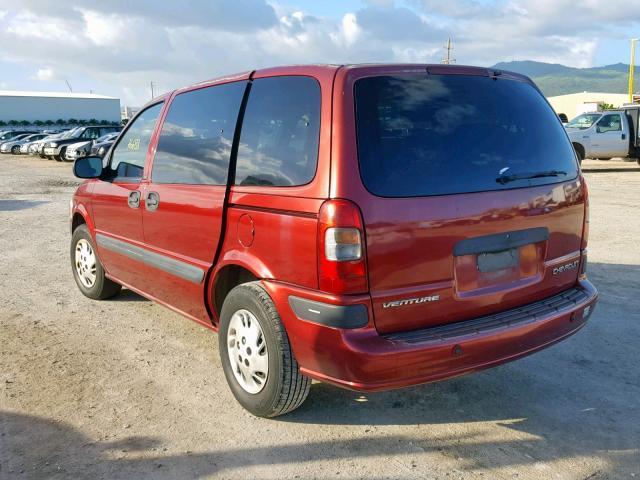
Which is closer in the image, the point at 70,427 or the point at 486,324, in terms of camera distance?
the point at 486,324

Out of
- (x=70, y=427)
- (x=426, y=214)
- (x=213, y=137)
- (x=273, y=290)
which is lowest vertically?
(x=70, y=427)

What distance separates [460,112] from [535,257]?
909 mm

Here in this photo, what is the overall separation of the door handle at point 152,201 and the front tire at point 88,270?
1379mm

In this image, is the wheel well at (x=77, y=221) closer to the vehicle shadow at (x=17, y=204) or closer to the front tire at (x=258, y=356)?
the front tire at (x=258, y=356)

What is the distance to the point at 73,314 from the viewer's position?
516 cm

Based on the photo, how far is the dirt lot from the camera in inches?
114

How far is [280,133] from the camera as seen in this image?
10.3 ft

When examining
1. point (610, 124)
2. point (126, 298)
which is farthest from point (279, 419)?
point (610, 124)

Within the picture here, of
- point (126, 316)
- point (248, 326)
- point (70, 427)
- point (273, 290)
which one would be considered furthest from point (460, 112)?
point (126, 316)

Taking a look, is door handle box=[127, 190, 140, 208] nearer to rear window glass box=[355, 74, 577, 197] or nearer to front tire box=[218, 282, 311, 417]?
front tire box=[218, 282, 311, 417]

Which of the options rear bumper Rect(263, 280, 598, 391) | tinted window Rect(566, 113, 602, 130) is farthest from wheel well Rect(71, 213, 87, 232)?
tinted window Rect(566, 113, 602, 130)

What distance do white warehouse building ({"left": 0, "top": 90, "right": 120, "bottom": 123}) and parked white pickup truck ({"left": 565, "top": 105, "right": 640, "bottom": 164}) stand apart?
7000 centimetres

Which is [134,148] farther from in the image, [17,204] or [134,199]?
[17,204]

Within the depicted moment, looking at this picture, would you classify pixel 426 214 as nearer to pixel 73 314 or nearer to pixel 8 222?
pixel 73 314
